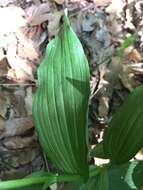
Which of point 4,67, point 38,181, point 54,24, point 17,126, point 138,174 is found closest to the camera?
point 38,181

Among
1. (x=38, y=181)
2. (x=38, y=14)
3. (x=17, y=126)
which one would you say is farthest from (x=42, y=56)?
(x=38, y=181)

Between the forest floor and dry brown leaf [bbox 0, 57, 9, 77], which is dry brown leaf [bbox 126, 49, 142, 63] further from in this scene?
dry brown leaf [bbox 0, 57, 9, 77]

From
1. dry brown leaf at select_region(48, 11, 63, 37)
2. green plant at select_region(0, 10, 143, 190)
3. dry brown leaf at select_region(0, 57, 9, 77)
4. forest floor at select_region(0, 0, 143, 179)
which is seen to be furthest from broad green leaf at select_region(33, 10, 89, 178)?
dry brown leaf at select_region(48, 11, 63, 37)

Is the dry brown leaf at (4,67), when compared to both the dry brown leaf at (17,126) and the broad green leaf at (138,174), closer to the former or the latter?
the dry brown leaf at (17,126)

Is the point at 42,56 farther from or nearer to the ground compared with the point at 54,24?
nearer to the ground

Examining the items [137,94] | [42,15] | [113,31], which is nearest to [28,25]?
[42,15]

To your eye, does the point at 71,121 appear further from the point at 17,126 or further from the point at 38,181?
the point at 17,126
